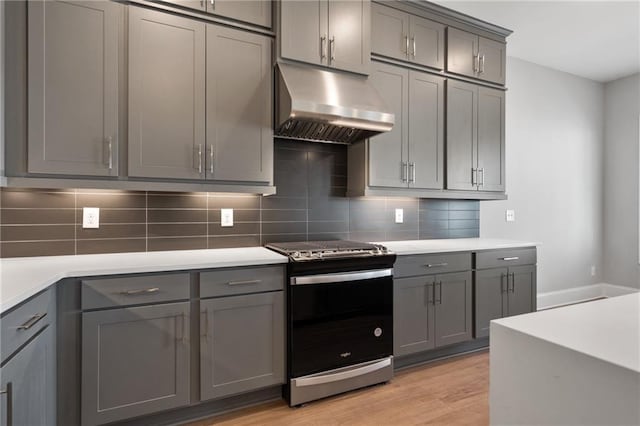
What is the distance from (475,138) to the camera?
319 centimetres

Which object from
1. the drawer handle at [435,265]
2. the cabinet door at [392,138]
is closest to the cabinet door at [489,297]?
the drawer handle at [435,265]

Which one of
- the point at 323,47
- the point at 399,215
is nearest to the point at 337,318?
the point at 399,215

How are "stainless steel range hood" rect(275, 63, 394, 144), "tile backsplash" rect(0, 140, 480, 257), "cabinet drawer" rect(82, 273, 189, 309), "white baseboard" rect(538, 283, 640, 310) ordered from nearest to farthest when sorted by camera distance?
"cabinet drawer" rect(82, 273, 189, 309) → "tile backsplash" rect(0, 140, 480, 257) → "stainless steel range hood" rect(275, 63, 394, 144) → "white baseboard" rect(538, 283, 640, 310)

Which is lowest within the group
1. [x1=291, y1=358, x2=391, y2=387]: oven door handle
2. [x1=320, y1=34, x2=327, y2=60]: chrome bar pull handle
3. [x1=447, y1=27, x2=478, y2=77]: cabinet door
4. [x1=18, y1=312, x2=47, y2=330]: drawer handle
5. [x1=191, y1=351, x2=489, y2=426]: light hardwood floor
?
[x1=191, y1=351, x2=489, y2=426]: light hardwood floor

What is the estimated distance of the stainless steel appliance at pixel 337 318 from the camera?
213cm

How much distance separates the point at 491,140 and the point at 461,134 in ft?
1.28

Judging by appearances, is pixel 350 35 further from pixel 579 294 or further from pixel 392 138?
pixel 579 294

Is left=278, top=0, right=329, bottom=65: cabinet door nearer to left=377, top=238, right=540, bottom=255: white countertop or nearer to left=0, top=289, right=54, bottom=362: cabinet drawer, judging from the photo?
left=377, top=238, right=540, bottom=255: white countertop

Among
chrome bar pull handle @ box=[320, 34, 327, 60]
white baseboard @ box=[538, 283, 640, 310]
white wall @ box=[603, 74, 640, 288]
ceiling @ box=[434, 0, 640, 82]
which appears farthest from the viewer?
white wall @ box=[603, 74, 640, 288]

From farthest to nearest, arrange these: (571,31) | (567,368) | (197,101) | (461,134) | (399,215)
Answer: (571,31) < (399,215) < (461,134) < (197,101) < (567,368)

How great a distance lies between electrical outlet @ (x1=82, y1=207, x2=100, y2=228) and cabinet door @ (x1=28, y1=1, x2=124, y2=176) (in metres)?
0.38

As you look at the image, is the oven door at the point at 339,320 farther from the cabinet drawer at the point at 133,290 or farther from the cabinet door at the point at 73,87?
the cabinet door at the point at 73,87

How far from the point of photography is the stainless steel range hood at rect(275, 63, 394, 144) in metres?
2.18

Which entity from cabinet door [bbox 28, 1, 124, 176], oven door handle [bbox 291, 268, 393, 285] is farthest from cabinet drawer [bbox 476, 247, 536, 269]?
cabinet door [bbox 28, 1, 124, 176]
